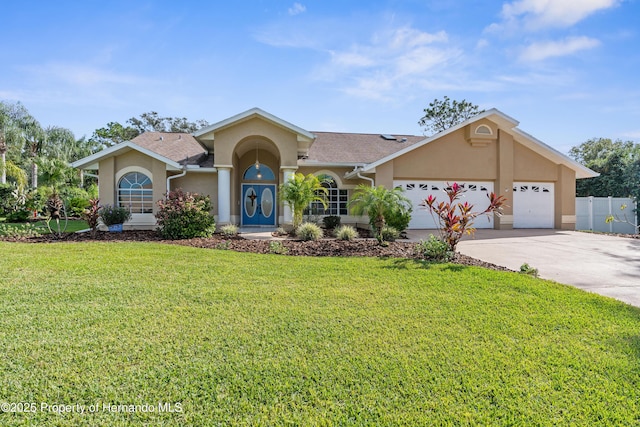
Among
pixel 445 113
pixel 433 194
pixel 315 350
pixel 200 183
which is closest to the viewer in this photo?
pixel 315 350

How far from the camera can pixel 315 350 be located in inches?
146

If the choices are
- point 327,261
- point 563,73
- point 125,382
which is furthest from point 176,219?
point 563,73

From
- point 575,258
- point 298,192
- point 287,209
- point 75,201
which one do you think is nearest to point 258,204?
point 287,209

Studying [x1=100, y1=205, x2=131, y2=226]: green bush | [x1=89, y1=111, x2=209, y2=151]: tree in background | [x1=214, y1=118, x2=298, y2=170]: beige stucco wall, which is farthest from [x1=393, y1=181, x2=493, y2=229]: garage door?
[x1=89, y1=111, x2=209, y2=151]: tree in background

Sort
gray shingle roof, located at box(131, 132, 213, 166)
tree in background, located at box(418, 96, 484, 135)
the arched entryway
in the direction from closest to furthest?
gray shingle roof, located at box(131, 132, 213, 166) < the arched entryway < tree in background, located at box(418, 96, 484, 135)

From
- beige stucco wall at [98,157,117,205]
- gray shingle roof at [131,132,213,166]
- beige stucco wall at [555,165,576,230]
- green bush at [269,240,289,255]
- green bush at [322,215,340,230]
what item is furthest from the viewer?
beige stucco wall at [555,165,576,230]

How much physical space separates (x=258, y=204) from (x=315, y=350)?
1556 centimetres

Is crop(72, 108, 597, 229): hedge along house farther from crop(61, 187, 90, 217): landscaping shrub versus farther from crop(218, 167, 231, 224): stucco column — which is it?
crop(61, 187, 90, 217): landscaping shrub

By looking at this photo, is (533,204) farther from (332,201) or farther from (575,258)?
(332,201)

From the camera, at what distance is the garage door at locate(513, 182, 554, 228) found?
17.4 metres

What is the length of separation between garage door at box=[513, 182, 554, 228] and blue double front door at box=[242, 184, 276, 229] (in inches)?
525

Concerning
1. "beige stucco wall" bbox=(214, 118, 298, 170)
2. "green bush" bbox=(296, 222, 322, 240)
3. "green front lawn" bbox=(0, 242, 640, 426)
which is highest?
"beige stucco wall" bbox=(214, 118, 298, 170)

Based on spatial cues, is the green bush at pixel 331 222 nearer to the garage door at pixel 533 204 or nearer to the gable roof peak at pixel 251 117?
the gable roof peak at pixel 251 117

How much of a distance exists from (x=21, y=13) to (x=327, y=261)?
1174 cm
